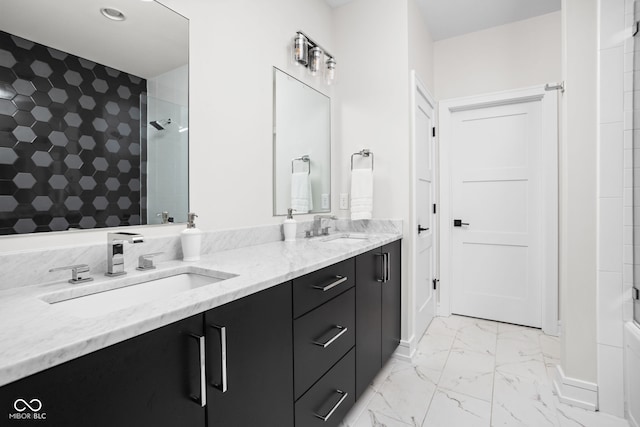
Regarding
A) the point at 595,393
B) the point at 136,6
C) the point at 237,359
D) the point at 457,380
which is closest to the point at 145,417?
the point at 237,359

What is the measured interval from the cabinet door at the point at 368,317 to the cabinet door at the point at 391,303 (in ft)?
0.29

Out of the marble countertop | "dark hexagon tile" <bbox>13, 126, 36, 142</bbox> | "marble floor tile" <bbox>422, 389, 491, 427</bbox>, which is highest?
"dark hexagon tile" <bbox>13, 126, 36, 142</bbox>

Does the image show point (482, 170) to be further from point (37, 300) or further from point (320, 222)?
point (37, 300)

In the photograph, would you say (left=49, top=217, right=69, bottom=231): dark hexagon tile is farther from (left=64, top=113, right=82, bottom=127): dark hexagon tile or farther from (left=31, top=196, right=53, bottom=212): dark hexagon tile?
(left=64, top=113, right=82, bottom=127): dark hexagon tile

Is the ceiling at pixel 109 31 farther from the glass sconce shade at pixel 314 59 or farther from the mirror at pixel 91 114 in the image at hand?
the glass sconce shade at pixel 314 59

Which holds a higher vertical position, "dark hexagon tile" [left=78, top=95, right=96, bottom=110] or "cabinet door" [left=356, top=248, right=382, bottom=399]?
"dark hexagon tile" [left=78, top=95, right=96, bottom=110]

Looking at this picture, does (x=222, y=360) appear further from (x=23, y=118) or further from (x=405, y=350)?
(x=405, y=350)

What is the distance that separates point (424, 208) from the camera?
276cm

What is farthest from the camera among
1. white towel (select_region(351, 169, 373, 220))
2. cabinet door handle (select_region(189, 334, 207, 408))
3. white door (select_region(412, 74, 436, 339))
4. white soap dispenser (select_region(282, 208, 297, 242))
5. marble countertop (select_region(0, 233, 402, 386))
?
white door (select_region(412, 74, 436, 339))

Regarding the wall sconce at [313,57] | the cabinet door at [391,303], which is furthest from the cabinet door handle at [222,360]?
the wall sconce at [313,57]

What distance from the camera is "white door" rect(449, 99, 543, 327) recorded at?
282 cm

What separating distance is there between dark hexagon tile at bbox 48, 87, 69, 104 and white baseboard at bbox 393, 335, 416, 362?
228 centimetres

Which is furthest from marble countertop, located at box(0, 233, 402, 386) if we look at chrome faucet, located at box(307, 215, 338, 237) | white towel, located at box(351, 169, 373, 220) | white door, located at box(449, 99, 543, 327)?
white door, located at box(449, 99, 543, 327)

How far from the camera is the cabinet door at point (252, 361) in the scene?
829mm
